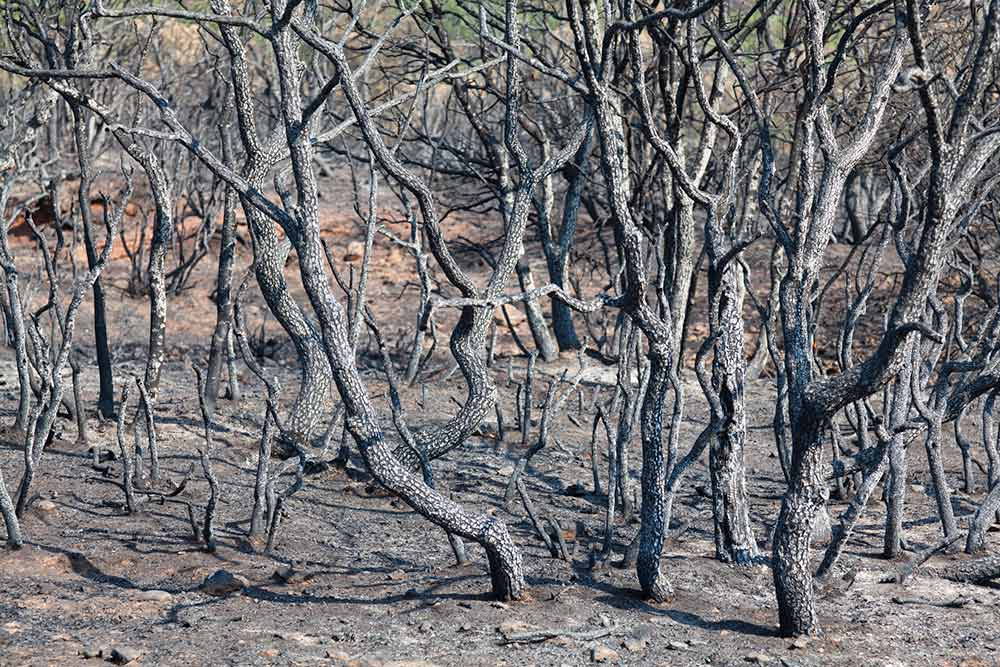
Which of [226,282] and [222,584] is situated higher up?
[226,282]

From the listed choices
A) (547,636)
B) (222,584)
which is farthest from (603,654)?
(222,584)

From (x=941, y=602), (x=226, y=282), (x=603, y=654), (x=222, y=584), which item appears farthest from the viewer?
(x=226, y=282)

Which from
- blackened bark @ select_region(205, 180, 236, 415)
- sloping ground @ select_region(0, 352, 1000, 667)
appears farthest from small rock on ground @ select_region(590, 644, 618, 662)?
blackened bark @ select_region(205, 180, 236, 415)

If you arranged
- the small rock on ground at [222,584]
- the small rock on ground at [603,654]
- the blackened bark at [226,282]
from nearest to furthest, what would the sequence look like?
the small rock on ground at [603,654]
the small rock on ground at [222,584]
the blackened bark at [226,282]

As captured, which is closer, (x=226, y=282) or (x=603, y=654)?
(x=603, y=654)

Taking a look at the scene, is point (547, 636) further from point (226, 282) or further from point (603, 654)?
point (226, 282)

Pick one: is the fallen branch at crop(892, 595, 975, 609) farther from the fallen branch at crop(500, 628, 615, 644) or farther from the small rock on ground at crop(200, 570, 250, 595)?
the small rock on ground at crop(200, 570, 250, 595)

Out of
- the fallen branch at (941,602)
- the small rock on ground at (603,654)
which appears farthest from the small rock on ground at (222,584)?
the fallen branch at (941,602)

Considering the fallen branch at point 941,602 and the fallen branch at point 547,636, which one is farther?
the fallen branch at point 941,602

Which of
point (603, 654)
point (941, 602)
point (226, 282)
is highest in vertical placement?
point (226, 282)

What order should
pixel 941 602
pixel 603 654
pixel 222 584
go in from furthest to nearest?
pixel 941 602 < pixel 222 584 < pixel 603 654

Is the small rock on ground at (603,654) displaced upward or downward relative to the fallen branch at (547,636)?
downward

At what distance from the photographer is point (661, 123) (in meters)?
10.5

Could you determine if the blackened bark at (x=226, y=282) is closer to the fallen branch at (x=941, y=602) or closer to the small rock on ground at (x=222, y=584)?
the small rock on ground at (x=222, y=584)
